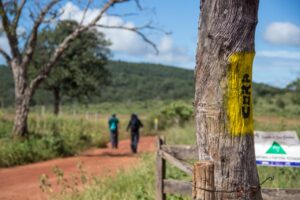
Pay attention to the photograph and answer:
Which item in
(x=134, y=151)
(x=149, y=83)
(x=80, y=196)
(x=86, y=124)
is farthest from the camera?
(x=149, y=83)

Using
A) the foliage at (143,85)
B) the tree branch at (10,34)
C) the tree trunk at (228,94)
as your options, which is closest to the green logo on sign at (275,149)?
the tree trunk at (228,94)

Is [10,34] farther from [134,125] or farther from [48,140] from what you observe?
[134,125]

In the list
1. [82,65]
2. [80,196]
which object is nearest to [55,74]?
[82,65]

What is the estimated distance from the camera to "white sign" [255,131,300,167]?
7352 millimetres

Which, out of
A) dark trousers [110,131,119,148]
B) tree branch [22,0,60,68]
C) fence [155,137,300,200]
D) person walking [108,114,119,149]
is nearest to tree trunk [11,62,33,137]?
tree branch [22,0,60,68]

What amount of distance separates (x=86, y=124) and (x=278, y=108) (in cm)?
2490

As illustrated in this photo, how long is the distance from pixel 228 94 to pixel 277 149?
403cm

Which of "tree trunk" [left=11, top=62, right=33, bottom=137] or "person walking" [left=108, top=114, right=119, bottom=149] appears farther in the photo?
"person walking" [left=108, top=114, right=119, bottom=149]

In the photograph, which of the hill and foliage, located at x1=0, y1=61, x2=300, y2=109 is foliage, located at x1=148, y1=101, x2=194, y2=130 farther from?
the hill

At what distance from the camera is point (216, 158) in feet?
12.3

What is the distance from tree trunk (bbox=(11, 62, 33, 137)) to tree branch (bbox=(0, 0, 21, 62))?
0.47 m

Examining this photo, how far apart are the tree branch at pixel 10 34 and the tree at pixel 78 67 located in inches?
971

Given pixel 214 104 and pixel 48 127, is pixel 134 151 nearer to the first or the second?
pixel 48 127

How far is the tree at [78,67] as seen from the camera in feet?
148
